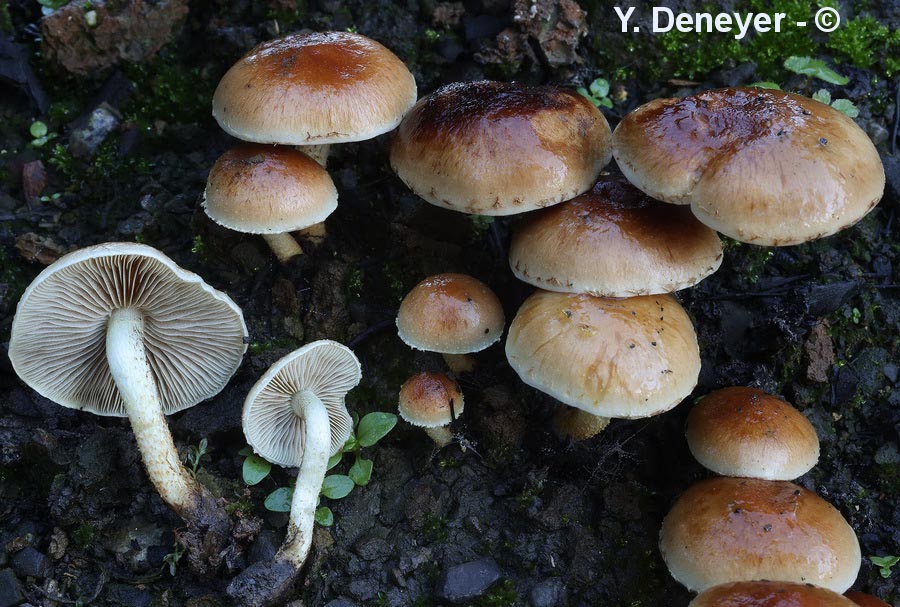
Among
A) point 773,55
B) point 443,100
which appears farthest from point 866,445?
point 443,100

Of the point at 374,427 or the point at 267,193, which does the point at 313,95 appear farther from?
the point at 374,427

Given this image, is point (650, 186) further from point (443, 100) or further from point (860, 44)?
point (860, 44)

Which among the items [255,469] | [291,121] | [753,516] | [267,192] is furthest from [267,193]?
[753,516]

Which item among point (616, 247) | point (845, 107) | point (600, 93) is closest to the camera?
point (616, 247)

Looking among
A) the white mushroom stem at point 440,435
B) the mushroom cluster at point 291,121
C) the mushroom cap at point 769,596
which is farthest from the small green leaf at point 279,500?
the mushroom cap at point 769,596

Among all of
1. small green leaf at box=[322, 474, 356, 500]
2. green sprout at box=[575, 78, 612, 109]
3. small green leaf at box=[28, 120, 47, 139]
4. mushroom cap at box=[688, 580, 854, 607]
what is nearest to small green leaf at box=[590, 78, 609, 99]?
green sprout at box=[575, 78, 612, 109]

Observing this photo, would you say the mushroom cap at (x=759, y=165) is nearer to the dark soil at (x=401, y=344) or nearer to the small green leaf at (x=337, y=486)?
the dark soil at (x=401, y=344)
